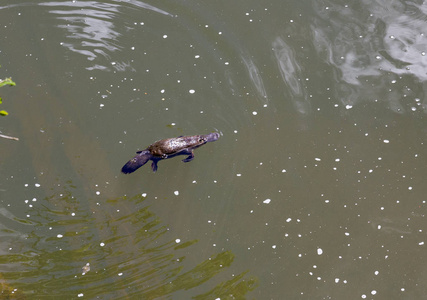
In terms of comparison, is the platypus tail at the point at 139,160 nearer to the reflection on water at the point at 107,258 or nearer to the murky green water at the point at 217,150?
the murky green water at the point at 217,150

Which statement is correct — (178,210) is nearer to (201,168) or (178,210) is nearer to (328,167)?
(201,168)

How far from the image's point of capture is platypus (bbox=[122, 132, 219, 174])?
204 inches

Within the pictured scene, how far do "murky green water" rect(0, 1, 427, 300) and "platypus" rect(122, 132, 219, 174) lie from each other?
0.40ft

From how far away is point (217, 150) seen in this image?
5484 mm

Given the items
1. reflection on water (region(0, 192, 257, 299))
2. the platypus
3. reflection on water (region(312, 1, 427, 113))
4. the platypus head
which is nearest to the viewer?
reflection on water (region(0, 192, 257, 299))

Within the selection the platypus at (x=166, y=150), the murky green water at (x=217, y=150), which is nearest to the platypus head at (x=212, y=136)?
the platypus at (x=166, y=150)

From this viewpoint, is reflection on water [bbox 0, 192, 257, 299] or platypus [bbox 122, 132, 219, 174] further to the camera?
platypus [bbox 122, 132, 219, 174]

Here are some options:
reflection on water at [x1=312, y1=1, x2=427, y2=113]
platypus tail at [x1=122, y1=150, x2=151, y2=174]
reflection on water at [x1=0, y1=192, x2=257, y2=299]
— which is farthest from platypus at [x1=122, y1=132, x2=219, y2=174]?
reflection on water at [x1=312, y1=1, x2=427, y2=113]

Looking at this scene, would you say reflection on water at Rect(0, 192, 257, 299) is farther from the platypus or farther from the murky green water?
the platypus

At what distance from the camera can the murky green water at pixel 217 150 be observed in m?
5.02

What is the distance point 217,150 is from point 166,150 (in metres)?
0.65

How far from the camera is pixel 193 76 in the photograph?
592cm

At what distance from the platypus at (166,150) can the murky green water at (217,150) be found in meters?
0.12

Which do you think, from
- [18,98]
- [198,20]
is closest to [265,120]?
[198,20]
